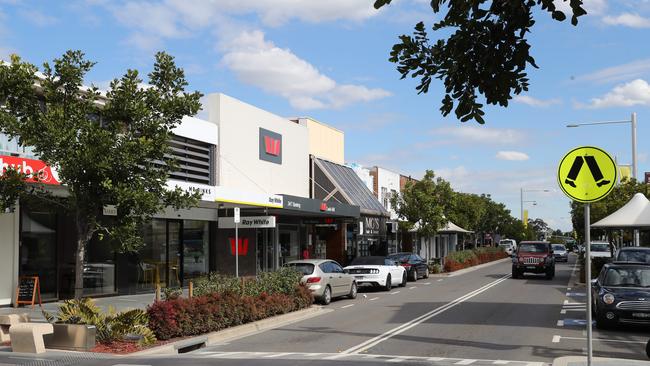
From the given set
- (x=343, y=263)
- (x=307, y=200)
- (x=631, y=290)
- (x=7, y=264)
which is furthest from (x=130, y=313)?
(x=343, y=263)

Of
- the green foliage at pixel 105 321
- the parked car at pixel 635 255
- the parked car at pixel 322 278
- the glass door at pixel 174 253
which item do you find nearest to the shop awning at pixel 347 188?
the glass door at pixel 174 253

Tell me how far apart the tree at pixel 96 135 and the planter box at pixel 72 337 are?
0.95 meters

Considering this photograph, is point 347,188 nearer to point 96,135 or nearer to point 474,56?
point 96,135

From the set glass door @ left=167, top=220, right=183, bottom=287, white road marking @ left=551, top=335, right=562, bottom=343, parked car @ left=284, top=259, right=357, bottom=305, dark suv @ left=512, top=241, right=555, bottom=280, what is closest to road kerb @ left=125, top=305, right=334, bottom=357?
parked car @ left=284, top=259, right=357, bottom=305

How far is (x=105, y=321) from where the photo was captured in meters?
12.1

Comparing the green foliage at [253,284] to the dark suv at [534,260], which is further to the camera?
the dark suv at [534,260]

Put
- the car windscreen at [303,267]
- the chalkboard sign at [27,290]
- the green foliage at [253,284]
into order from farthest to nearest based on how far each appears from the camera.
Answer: the car windscreen at [303,267], the chalkboard sign at [27,290], the green foliage at [253,284]

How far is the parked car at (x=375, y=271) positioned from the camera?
24.8 m

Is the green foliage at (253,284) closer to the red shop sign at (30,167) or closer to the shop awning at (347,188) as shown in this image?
the red shop sign at (30,167)

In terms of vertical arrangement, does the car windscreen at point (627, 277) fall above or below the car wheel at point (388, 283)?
above

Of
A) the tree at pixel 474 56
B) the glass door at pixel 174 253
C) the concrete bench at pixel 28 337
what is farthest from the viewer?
the glass door at pixel 174 253

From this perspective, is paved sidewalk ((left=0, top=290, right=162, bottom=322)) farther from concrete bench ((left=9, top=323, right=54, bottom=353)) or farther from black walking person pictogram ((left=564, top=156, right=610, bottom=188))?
black walking person pictogram ((left=564, top=156, right=610, bottom=188))

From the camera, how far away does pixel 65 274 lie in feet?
A: 62.4

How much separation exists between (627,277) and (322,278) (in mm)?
8768
